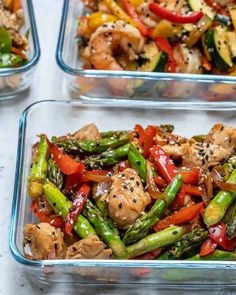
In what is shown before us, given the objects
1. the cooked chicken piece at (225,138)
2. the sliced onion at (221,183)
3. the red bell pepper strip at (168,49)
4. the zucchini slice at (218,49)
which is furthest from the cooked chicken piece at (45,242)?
the zucchini slice at (218,49)

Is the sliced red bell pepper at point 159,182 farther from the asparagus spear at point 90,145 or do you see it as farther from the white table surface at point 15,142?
the white table surface at point 15,142

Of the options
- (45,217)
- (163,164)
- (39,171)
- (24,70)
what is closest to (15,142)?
(24,70)

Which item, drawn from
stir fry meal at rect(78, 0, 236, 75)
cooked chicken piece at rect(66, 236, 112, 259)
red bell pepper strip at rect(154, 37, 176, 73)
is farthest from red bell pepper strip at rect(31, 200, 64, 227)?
red bell pepper strip at rect(154, 37, 176, 73)

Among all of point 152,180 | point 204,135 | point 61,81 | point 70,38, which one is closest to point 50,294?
point 152,180

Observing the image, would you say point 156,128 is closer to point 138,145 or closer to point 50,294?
point 138,145

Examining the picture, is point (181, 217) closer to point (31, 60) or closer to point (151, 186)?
point (151, 186)

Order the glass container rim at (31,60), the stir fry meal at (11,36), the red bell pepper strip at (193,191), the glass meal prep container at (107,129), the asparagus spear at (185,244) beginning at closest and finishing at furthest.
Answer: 1. the glass meal prep container at (107,129)
2. the asparagus spear at (185,244)
3. the red bell pepper strip at (193,191)
4. the glass container rim at (31,60)
5. the stir fry meal at (11,36)

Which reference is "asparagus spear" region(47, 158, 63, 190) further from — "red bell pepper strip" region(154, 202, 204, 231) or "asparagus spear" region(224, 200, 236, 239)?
"asparagus spear" region(224, 200, 236, 239)
